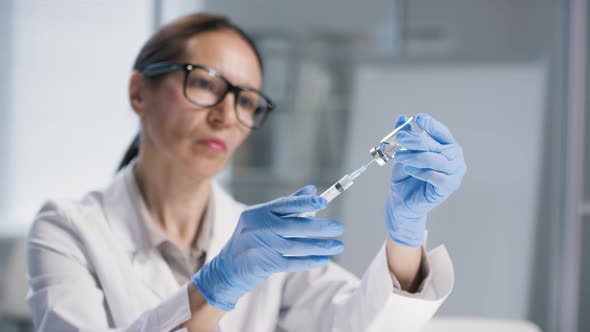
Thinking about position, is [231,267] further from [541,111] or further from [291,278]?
[541,111]

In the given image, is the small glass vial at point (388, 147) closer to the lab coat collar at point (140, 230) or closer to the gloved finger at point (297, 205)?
the gloved finger at point (297, 205)

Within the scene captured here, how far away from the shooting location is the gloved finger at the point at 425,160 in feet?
2.99

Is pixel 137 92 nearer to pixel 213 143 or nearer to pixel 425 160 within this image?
pixel 213 143

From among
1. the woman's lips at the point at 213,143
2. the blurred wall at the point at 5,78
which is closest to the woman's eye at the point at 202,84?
the woman's lips at the point at 213,143

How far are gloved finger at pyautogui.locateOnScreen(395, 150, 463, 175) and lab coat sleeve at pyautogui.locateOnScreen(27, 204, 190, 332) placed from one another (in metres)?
0.43

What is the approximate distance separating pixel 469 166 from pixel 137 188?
4.23 ft

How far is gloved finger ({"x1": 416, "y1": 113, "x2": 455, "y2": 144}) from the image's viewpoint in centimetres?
92

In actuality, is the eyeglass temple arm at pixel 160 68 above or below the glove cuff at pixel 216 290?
above

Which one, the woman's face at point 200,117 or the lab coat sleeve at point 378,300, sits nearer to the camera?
the lab coat sleeve at point 378,300

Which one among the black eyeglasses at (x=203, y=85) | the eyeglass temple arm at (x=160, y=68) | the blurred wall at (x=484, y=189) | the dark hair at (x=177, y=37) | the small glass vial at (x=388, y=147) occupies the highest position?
the dark hair at (x=177, y=37)

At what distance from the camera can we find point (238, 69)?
1323mm

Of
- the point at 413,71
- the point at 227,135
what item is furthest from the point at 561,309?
the point at 227,135

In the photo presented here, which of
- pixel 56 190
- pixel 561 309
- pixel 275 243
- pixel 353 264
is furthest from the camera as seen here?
pixel 56 190

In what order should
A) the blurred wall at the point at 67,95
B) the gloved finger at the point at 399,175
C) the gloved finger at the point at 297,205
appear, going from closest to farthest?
the gloved finger at the point at 297,205 < the gloved finger at the point at 399,175 < the blurred wall at the point at 67,95
